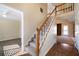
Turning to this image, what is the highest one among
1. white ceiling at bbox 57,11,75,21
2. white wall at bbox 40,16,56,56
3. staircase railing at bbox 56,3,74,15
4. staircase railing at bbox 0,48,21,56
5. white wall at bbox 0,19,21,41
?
staircase railing at bbox 56,3,74,15

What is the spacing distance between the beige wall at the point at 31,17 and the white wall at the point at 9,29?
0.14m

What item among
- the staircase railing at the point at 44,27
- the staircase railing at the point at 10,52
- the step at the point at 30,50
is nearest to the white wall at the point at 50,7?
the staircase railing at the point at 44,27

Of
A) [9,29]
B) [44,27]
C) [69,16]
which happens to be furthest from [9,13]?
[69,16]

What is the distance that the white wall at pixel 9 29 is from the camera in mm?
1473

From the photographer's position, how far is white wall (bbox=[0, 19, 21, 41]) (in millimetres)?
1473

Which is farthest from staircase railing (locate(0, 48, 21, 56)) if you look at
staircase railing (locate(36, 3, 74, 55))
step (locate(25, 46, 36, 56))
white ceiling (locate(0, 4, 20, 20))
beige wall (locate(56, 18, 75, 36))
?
beige wall (locate(56, 18, 75, 36))

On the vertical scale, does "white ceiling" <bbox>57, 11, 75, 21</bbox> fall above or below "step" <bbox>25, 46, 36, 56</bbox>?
above

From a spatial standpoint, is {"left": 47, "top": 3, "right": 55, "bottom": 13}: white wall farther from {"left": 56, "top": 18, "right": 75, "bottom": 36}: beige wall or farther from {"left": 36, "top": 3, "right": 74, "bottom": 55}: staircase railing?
{"left": 56, "top": 18, "right": 75, "bottom": 36}: beige wall

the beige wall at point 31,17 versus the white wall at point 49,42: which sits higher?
the beige wall at point 31,17

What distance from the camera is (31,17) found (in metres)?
1.57

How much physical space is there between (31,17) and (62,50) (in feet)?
2.27

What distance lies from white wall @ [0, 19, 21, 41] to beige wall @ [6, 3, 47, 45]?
0.14 m

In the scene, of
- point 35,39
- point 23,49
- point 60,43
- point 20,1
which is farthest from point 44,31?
point 20,1

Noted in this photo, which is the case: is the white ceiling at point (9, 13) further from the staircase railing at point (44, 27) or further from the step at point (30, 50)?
the step at point (30, 50)
